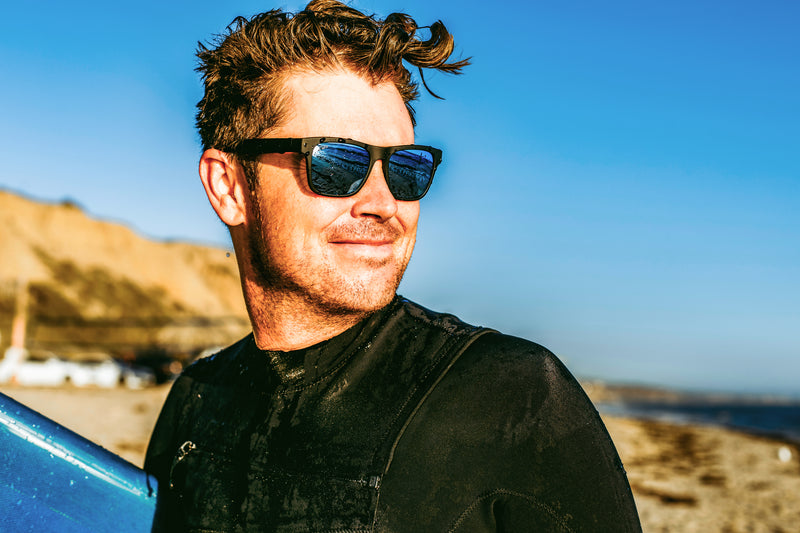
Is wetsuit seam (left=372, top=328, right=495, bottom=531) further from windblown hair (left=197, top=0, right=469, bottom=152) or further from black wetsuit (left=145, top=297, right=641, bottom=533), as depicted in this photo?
windblown hair (left=197, top=0, right=469, bottom=152)

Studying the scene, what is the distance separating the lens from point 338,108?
187 centimetres

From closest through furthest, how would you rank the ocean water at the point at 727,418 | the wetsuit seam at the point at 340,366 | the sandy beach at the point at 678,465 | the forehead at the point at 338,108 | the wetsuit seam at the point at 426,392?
the wetsuit seam at the point at 426,392 < the wetsuit seam at the point at 340,366 < the forehead at the point at 338,108 < the sandy beach at the point at 678,465 < the ocean water at the point at 727,418

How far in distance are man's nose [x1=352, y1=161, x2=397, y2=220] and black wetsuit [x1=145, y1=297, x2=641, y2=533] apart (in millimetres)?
303

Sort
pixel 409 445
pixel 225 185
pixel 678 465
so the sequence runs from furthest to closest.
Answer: pixel 678 465 < pixel 225 185 < pixel 409 445

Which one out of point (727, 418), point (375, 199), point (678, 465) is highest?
point (375, 199)

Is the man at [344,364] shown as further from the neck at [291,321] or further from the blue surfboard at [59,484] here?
the blue surfboard at [59,484]

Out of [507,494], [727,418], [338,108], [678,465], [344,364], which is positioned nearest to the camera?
[507,494]

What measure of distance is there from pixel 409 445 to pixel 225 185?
1219 mm

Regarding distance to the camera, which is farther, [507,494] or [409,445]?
[409,445]

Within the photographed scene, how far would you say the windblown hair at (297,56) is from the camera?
6.29ft

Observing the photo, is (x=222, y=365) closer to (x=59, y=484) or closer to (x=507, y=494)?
(x=59, y=484)

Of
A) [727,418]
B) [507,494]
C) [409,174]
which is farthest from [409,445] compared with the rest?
[727,418]

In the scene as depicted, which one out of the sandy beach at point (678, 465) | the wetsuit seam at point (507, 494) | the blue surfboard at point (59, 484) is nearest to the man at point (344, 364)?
the wetsuit seam at point (507, 494)

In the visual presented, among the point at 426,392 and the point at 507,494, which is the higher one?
the point at 426,392
